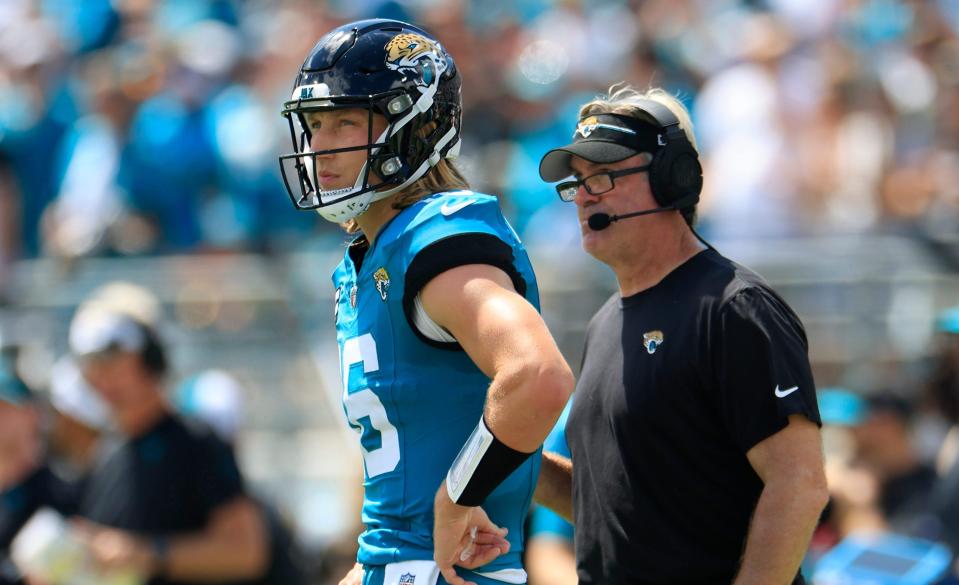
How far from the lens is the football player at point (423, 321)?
299 centimetres

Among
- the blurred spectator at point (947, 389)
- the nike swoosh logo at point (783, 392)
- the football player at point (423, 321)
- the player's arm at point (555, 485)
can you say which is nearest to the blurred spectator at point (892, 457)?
the blurred spectator at point (947, 389)

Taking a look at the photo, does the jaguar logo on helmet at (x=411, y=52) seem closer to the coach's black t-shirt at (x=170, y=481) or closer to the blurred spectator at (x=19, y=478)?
the coach's black t-shirt at (x=170, y=481)

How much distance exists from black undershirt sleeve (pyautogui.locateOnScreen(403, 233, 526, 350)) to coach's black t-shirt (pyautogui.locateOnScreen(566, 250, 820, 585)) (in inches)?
25.2

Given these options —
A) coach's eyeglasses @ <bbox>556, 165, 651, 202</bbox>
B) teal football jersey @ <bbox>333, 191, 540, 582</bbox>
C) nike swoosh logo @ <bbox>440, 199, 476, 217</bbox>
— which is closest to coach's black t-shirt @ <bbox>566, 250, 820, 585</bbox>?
coach's eyeglasses @ <bbox>556, 165, 651, 202</bbox>

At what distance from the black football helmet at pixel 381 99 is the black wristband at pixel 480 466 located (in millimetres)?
704

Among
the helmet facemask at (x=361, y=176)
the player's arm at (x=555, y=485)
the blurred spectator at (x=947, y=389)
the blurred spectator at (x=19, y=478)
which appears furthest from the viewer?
the blurred spectator at (x=947, y=389)

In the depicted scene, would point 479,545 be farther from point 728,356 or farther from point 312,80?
point 312,80

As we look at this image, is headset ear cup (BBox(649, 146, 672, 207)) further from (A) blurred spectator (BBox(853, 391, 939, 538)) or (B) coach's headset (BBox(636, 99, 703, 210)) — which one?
(A) blurred spectator (BBox(853, 391, 939, 538))

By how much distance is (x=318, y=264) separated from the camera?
28.8 ft

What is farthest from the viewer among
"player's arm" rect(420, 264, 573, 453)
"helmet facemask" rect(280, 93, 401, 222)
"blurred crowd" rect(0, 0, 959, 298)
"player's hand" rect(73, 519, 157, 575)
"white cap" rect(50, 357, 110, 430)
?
"blurred crowd" rect(0, 0, 959, 298)

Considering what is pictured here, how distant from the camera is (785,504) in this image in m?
3.37

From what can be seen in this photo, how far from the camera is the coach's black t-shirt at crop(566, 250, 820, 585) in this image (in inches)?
137

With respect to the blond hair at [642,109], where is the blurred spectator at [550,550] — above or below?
below

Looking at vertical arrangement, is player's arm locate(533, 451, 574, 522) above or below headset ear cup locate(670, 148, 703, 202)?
below
